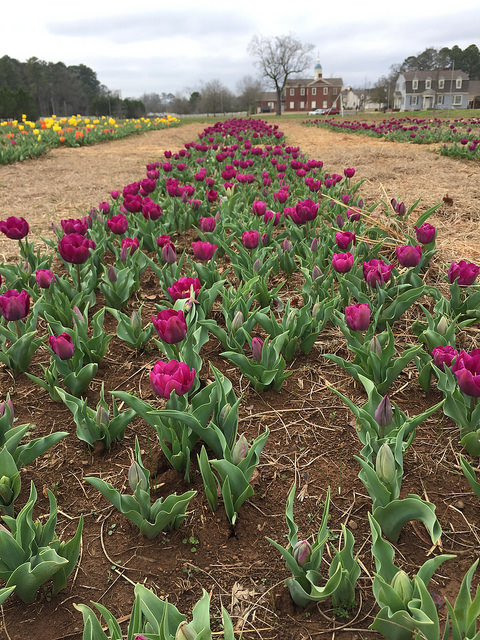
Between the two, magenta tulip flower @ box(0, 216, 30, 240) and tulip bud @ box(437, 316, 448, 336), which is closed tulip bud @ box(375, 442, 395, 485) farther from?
magenta tulip flower @ box(0, 216, 30, 240)

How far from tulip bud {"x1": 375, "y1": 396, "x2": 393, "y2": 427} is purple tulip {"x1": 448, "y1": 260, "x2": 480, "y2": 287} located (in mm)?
1113

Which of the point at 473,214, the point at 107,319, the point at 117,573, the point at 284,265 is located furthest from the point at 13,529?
the point at 473,214

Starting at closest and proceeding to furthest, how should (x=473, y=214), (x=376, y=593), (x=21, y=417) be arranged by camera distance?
(x=376, y=593) < (x=21, y=417) < (x=473, y=214)

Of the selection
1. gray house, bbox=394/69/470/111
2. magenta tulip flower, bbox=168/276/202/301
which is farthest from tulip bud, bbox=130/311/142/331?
gray house, bbox=394/69/470/111

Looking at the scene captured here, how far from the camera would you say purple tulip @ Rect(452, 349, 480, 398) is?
1531 millimetres

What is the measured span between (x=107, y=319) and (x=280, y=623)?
2.25 meters

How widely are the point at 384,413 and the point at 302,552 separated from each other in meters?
0.56

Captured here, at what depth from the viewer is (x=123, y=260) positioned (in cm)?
336

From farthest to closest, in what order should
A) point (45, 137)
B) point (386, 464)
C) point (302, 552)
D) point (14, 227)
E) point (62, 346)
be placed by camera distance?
point (45, 137) < point (14, 227) < point (62, 346) < point (386, 464) < point (302, 552)

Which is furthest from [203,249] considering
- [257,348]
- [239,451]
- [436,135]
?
[436,135]

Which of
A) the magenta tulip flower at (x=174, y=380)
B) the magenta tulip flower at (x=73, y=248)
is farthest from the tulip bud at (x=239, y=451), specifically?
the magenta tulip flower at (x=73, y=248)

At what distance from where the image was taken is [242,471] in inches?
62.2

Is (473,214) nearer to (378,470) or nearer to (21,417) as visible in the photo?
(378,470)

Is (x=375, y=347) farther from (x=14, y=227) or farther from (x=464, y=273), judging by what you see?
(x=14, y=227)
